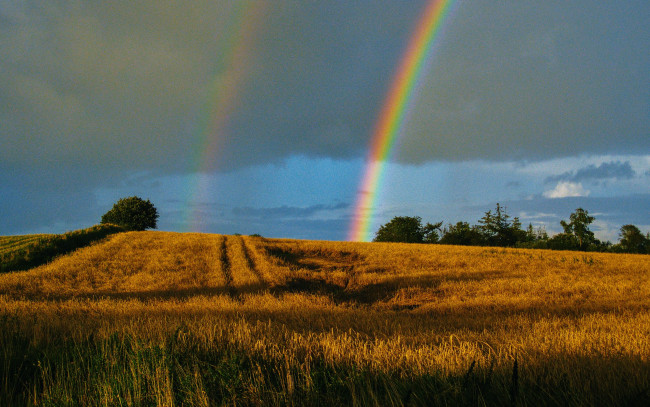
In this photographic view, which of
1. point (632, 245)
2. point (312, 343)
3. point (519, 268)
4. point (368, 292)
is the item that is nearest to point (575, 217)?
point (632, 245)

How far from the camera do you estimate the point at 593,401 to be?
138 inches

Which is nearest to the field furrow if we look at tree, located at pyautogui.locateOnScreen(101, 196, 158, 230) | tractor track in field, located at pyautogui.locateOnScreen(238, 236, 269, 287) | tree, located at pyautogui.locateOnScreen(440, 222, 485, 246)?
tractor track in field, located at pyautogui.locateOnScreen(238, 236, 269, 287)

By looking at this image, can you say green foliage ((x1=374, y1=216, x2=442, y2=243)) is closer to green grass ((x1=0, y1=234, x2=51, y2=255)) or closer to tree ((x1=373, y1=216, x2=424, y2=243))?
tree ((x1=373, y1=216, x2=424, y2=243))

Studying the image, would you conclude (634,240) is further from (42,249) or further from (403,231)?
(42,249)

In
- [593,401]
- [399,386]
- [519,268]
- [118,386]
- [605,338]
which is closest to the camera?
[593,401]

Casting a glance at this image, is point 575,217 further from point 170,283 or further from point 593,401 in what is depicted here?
point 593,401

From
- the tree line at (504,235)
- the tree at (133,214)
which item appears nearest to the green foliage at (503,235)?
the tree line at (504,235)

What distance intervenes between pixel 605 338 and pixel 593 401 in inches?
193

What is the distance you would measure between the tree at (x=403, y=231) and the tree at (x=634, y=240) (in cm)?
4212

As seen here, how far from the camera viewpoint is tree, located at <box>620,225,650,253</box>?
84.9 meters

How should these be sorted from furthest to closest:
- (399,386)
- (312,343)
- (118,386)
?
1. (312,343)
2. (118,386)
3. (399,386)

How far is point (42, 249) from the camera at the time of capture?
31.1m

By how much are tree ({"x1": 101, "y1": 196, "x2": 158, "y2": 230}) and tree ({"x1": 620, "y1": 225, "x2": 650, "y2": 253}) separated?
94.2 metres

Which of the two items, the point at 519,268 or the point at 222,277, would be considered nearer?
the point at 222,277
